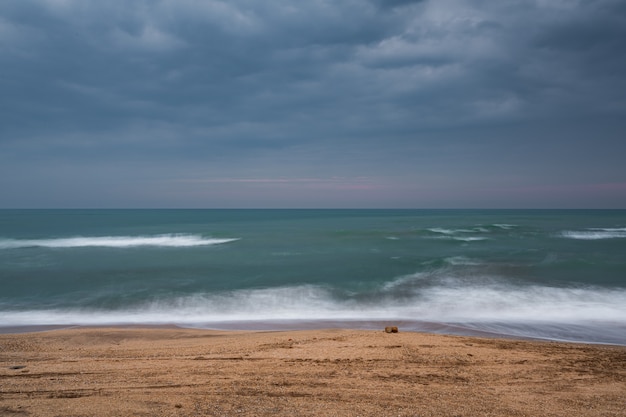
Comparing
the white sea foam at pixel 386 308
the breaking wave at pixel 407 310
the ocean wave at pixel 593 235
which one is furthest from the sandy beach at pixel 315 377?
the ocean wave at pixel 593 235

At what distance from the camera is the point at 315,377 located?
4.83 m

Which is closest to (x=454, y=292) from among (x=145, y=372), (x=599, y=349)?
(x=599, y=349)

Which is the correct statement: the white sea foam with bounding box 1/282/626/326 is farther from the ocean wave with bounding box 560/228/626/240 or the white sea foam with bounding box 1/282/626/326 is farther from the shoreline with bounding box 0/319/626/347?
the ocean wave with bounding box 560/228/626/240

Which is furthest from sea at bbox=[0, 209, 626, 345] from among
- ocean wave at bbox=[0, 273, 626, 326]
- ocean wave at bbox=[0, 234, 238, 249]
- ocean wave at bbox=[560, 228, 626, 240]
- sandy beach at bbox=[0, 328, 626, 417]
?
ocean wave at bbox=[560, 228, 626, 240]

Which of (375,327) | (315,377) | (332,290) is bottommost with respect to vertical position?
(332,290)

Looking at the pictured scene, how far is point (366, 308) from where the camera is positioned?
10.9 meters

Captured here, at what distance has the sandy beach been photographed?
13.3ft

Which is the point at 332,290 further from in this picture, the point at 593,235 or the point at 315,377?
the point at 593,235

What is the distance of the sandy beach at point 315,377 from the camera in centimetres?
405

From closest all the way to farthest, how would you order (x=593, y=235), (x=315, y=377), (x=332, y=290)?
(x=315, y=377) → (x=332, y=290) → (x=593, y=235)

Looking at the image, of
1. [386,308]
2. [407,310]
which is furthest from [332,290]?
[407,310]

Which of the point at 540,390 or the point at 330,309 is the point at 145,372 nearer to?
the point at 540,390

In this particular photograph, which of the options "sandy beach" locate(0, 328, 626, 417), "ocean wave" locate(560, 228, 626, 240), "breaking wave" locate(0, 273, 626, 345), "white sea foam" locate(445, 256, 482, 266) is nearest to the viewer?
"sandy beach" locate(0, 328, 626, 417)

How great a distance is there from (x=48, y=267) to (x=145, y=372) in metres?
16.6
